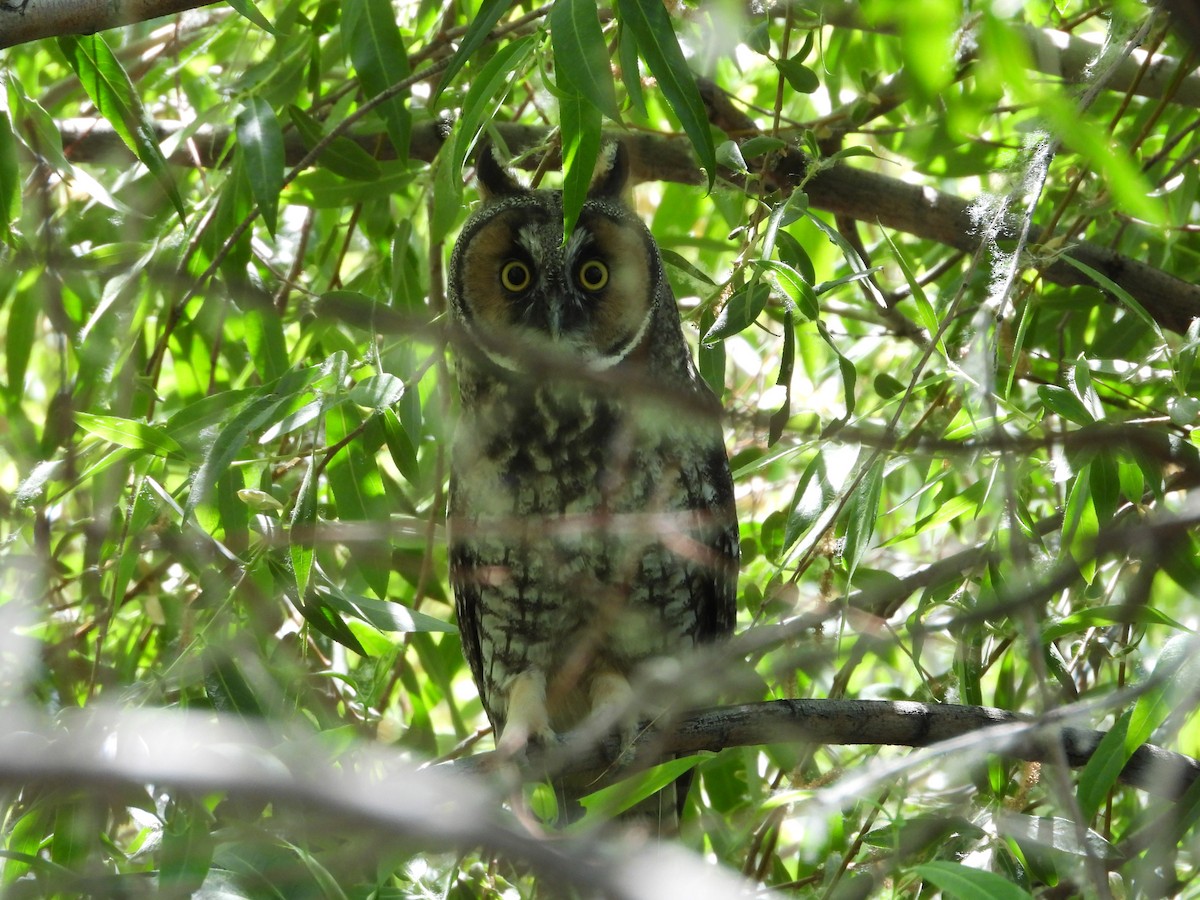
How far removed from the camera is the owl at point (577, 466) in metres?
2.03

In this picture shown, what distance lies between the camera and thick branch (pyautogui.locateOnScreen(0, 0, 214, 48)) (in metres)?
1.23

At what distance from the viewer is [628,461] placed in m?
2.03

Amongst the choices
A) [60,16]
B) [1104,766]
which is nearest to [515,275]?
[60,16]

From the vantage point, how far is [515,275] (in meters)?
2.07

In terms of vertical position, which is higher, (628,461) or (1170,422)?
(1170,422)

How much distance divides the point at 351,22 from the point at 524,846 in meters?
1.52

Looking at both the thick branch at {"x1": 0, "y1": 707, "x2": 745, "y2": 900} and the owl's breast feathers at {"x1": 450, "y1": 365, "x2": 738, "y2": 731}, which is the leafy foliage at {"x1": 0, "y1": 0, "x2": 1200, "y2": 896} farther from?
the thick branch at {"x1": 0, "y1": 707, "x2": 745, "y2": 900}

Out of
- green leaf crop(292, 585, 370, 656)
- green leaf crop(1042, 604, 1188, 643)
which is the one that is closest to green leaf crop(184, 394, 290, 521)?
green leaf crop(292, 585, 370, 656)

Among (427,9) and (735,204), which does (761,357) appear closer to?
(735,204)

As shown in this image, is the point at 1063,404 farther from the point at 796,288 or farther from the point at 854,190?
the point at 854,190

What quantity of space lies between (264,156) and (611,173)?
0.63m

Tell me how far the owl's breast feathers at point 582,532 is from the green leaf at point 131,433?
0.50m

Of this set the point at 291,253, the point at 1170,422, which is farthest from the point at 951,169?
the point at 291,253

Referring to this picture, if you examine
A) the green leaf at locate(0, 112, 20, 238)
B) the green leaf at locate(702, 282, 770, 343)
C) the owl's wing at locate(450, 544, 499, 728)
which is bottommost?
the owl's wing at locate(450, 544, 499, 728)
